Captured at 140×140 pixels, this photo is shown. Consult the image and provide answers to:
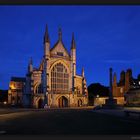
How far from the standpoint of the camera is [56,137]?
11969 millimetres

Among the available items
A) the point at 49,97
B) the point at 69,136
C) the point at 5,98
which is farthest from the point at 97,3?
the point at 5,98

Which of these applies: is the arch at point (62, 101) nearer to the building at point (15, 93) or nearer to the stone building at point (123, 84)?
the building at point (15, 93)

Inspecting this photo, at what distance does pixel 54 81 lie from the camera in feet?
211

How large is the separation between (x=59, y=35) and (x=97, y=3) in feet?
194

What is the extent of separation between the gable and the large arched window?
9.23 ft

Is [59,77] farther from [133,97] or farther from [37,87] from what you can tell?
[133,97]

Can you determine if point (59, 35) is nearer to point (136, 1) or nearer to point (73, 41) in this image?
point (73, 41)

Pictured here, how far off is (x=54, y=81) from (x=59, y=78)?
5.28ft

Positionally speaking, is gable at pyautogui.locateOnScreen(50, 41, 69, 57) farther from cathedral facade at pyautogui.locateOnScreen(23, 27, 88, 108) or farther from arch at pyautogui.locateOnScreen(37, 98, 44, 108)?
arch at pyautogui.locateOnScreen(37, 98, 44, 108)

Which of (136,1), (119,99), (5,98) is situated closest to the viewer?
(136,1)

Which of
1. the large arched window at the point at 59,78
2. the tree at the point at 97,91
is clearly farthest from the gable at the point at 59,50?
the tree at the point at 97,91

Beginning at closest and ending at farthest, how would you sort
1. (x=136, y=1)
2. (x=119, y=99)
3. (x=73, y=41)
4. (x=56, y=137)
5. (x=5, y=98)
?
(x=136, y=1) < (x=56, y=137) < (x=119, y=99) < (x=73, y=41) < (x=5, y=98)

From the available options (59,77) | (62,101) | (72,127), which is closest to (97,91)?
(62,101)

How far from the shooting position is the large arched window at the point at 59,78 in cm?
6431
